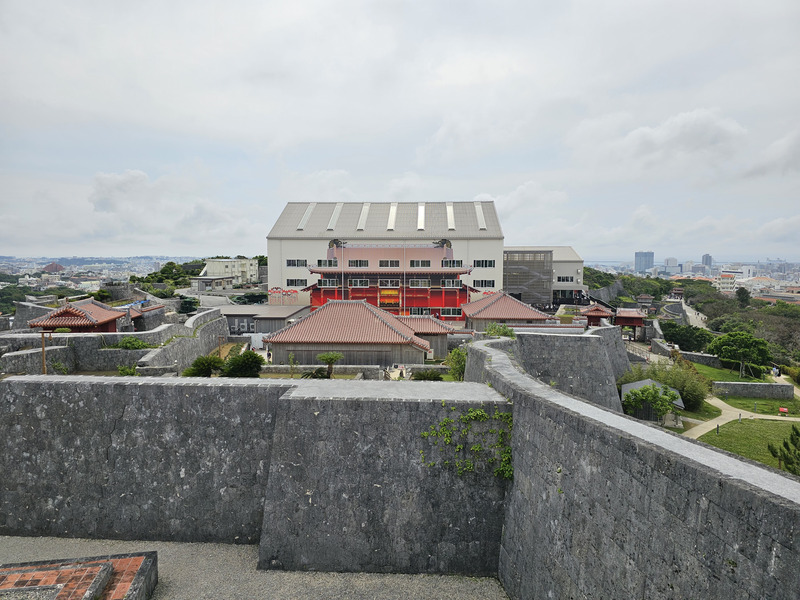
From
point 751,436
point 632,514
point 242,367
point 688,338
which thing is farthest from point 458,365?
point 688,338

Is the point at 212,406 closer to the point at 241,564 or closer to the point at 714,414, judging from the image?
the point at 241,564

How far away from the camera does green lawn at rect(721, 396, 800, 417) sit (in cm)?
2059

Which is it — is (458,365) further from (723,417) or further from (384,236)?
(384,236)

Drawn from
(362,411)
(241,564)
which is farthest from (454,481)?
(241,564)

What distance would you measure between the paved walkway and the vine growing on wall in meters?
12.9

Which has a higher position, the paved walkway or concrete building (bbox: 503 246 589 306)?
concrete building (bbox: 503 246 589 306)

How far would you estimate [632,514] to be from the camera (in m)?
4.59

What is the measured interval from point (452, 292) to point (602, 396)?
26.7m

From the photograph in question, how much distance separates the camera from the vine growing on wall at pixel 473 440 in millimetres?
7395

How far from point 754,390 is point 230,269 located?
214ft

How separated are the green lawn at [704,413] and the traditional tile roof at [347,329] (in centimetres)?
1170

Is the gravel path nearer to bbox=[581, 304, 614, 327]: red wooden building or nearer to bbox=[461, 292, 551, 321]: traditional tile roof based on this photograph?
bbox=[461, 292, 551, 321]: traditional tile roof

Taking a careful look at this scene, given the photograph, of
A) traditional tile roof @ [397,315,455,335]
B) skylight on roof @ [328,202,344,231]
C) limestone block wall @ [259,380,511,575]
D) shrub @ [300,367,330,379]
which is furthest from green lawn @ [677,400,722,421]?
skylight on roof @ [328,202,344,231]

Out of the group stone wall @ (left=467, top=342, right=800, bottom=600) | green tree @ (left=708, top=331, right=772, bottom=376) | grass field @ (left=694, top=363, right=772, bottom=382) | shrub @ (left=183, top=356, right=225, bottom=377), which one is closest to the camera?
stone wall @ (left=467, top=342, right=800, bottom=600)
